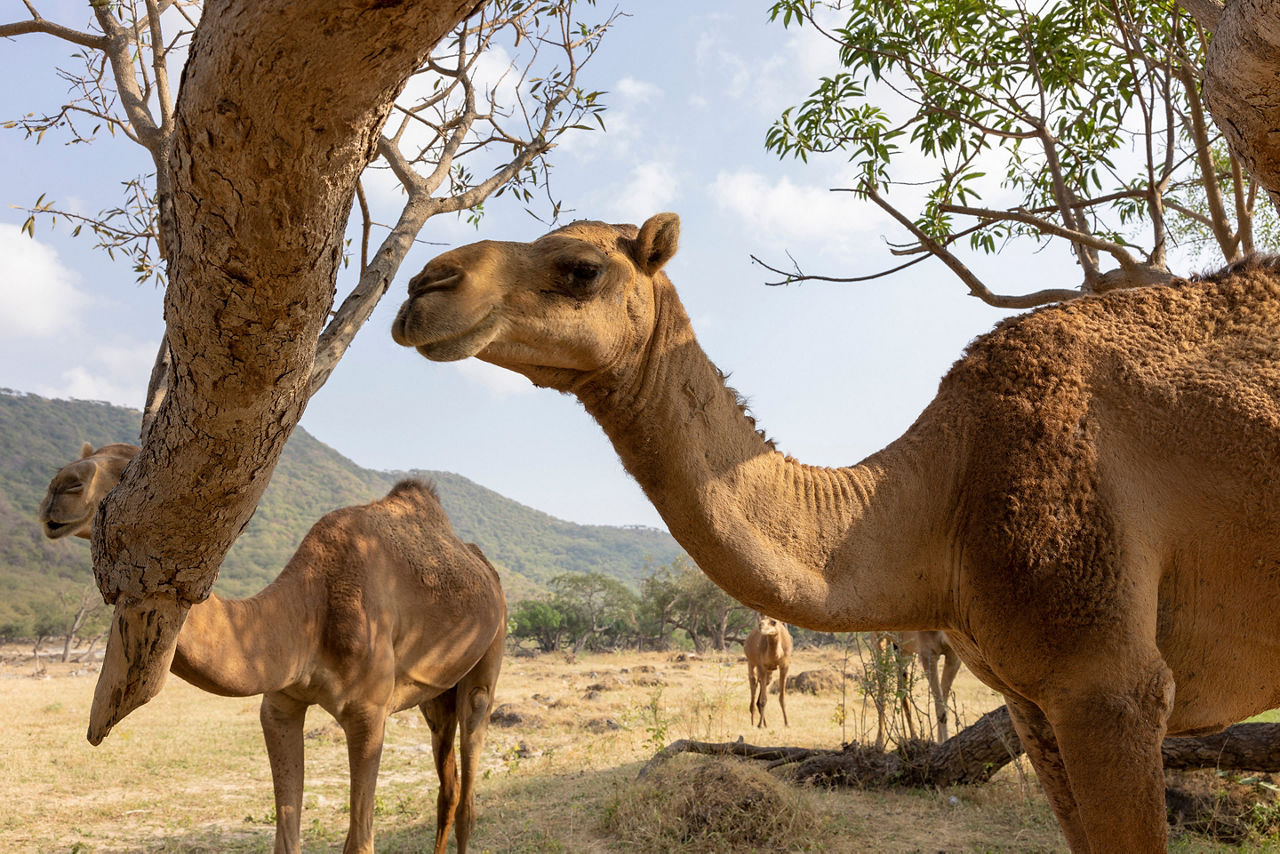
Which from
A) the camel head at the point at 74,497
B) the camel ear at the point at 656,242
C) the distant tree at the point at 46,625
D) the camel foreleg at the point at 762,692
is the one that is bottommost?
the distant tree at the point at 46,625

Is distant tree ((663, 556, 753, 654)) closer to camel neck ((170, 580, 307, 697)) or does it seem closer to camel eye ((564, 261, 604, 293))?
camel neck ((170, 580, 307, 697))

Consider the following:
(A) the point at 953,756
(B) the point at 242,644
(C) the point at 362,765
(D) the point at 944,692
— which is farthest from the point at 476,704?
(D) the point at 944,692

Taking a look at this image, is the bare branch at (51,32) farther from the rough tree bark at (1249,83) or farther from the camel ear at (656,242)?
the rough tree bark at (1249,83)

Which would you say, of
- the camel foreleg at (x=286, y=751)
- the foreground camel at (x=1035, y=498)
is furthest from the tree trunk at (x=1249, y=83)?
the camel foreleg at (x=286, y=751)

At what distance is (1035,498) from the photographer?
2.97 meters

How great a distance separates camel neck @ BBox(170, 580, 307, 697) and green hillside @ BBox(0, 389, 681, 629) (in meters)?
5.09

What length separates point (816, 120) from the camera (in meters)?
7.46

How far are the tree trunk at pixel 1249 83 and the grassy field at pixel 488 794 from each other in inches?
217

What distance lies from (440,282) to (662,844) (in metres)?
5.59

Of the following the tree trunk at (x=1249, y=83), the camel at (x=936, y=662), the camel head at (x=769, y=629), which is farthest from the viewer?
the camel head at (x=769, y=629)

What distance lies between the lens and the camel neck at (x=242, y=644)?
14.0 feet

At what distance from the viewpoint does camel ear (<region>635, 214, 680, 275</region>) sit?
2.99m

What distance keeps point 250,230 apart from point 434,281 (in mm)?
837

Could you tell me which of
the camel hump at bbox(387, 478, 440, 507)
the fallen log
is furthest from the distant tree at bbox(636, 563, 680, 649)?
the camel hump at bbox(387, 478, 440, 507)
